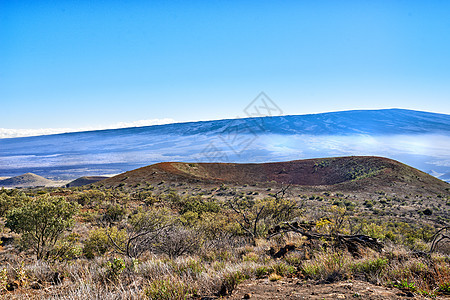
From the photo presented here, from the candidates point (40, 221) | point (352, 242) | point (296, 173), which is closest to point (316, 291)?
point (352, 242)

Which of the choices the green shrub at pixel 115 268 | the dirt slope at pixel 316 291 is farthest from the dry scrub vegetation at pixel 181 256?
the dirt slope at pixel 316 291

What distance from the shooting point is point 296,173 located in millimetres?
46938

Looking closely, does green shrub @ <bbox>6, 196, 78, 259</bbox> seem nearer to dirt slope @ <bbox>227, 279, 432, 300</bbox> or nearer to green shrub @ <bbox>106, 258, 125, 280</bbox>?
green shrub @ <bbox>106, 258, 125, 280</bbox>

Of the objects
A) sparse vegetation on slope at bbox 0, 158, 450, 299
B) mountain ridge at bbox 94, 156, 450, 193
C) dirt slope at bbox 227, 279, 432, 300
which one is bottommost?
mountain ridge at bbox 94, 156, 450, 193

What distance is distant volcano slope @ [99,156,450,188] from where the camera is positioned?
33.8 metres

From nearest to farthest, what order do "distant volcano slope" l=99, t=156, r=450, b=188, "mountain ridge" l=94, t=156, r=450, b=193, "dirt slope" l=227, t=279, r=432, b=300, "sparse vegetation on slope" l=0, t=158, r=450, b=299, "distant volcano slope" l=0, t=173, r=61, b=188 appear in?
"dirt slope" l=227, t=279, r=432, b=300 → "sparse vegetation on slope" l=0, t=158, r=450, b=299 → "mountain ridge" l=94, t=156, r=450, b=193 → "distant volcano slope" l=99, t=156, r=450, b=188 → "distant volcano slope" l=0, t=173, r=61, b=188

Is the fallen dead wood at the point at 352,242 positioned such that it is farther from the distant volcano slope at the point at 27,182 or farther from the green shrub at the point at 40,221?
the distant volcano slope at the point at 27,182

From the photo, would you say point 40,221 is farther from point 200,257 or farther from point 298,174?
point 298,174

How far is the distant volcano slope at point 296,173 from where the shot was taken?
33812 mm

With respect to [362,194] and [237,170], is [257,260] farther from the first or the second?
[237,170]

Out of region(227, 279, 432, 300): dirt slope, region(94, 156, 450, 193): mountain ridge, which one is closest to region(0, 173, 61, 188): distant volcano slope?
region(94, 156, 450, 193): mountain ridge

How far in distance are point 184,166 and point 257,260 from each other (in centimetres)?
3926

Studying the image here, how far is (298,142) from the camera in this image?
17975cm

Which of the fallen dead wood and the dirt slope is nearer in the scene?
the dirt slope
